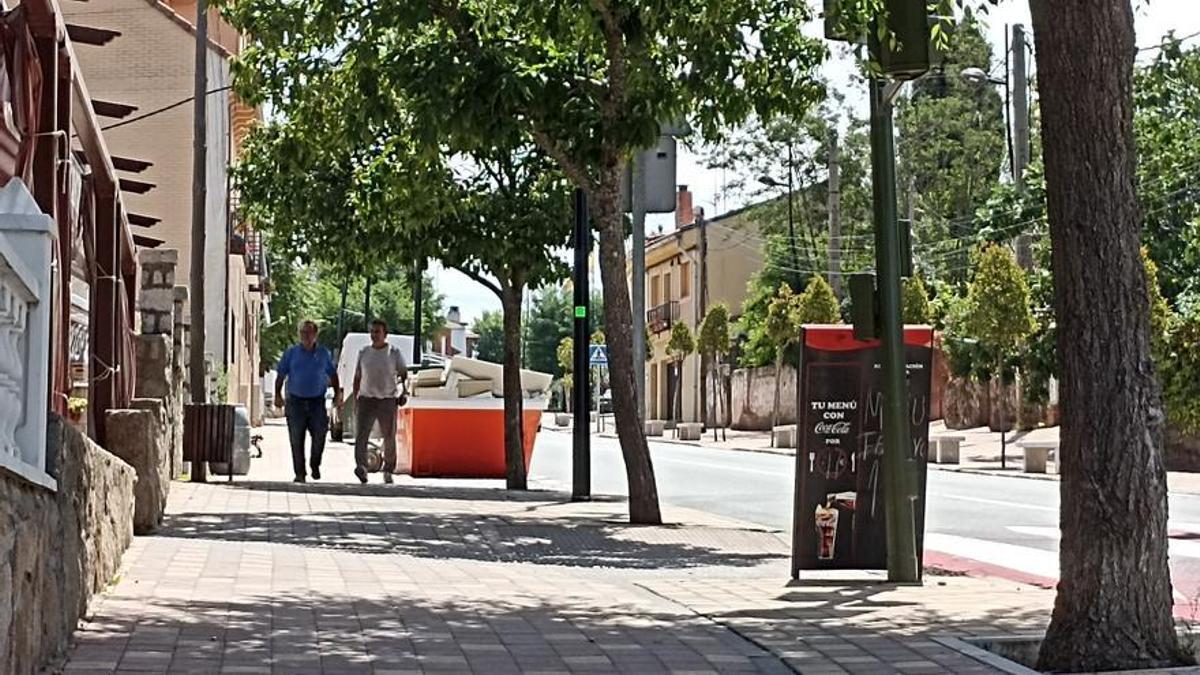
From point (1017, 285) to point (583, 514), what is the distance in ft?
56.2

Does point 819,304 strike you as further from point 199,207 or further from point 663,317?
point 663,317

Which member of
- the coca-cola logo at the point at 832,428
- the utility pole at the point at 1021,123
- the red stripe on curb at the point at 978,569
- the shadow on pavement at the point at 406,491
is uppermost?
the utility pole at the point at 1021,123

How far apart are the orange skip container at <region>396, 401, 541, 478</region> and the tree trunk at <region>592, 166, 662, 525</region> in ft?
26.9

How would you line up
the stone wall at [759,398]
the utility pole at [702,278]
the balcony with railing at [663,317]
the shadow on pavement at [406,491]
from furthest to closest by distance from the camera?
the balcony with railing at [663,317] → the utility pole at [702,278] → the stone wall at [759,398] → the shadow on pavement at [406,491]

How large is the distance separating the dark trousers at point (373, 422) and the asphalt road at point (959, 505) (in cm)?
311

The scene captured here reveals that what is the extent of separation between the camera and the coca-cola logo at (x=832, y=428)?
10.0 meters

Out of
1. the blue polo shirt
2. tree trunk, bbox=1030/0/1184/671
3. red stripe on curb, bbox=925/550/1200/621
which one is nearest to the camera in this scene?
tree trunk, bbox=1030/0/1184/671

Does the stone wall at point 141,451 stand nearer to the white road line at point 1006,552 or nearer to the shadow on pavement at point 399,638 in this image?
the shadow on pavement at point 399,638

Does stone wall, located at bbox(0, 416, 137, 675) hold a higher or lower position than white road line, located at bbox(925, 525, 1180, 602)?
higher

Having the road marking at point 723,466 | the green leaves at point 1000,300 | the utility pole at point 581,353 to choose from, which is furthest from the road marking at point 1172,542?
the green leaves at point 1000,300

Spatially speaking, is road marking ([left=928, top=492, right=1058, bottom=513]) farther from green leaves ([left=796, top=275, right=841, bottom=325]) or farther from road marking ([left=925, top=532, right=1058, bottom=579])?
green leaves ([left=796, top=275, right=841, bottom=325])

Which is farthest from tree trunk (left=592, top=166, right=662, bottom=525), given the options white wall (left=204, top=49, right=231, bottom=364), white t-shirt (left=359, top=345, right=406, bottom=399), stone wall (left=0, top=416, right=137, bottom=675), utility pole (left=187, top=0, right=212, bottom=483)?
white wall (left=204, top=49, right=231, bottom=364)

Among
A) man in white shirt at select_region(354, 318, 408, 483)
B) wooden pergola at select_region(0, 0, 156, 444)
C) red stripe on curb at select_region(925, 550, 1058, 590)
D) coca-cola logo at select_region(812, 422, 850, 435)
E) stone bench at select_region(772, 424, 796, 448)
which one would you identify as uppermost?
wooden pergola at select_region(0, 0, 156, 444)

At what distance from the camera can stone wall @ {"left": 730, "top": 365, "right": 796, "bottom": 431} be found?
54.3 m
